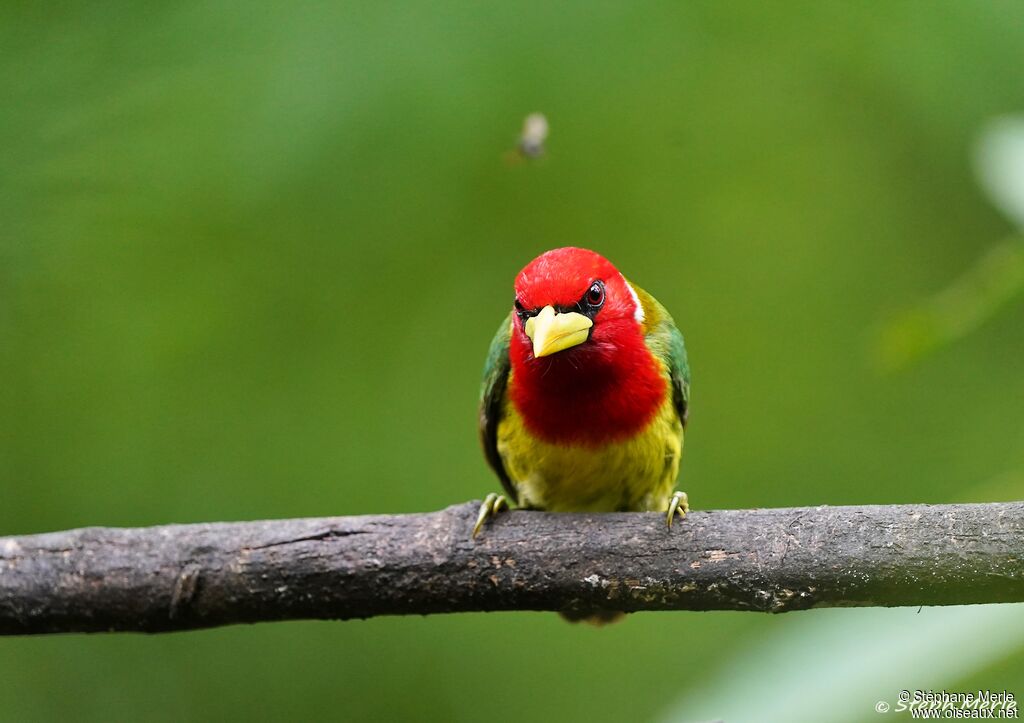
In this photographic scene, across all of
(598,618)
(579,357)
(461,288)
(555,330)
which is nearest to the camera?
(555,330)

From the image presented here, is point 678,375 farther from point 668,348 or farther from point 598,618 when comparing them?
point 598,618

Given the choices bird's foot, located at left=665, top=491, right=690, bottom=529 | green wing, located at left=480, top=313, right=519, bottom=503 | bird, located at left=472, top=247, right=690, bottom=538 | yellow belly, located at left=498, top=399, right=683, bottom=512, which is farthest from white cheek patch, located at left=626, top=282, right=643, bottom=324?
bird's foot, located at left=665, top=491, right=690, bottom=529

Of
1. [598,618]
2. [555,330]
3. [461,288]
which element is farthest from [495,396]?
[461,288]

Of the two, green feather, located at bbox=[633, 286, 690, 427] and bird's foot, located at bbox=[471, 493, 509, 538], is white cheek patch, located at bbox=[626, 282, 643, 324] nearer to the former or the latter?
green feather, located at bbox=[633, 286, 690, 427]

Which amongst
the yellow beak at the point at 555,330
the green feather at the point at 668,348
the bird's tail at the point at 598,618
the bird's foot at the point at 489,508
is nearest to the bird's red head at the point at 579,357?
the yellow beak at the point at 555,330

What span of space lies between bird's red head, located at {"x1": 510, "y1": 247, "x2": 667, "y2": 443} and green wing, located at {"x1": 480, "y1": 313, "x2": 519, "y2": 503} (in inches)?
5.3

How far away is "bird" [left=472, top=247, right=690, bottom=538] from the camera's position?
3182 mm

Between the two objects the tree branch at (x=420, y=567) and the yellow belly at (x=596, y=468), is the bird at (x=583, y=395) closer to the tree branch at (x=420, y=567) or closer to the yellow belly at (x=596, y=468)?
the yellow belly at (x=596, y=468)

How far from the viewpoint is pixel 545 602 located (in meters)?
2.83

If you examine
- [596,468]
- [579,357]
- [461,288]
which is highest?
[461,288]

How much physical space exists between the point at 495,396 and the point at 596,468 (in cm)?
46

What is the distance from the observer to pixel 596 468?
131 inches

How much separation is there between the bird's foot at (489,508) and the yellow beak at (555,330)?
43 centimetres

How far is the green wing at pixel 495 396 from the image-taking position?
3568 mm
